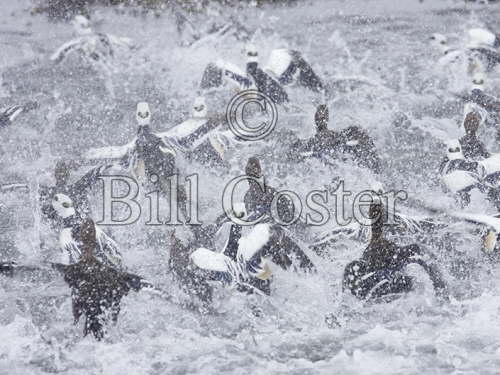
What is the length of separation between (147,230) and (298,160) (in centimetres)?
190

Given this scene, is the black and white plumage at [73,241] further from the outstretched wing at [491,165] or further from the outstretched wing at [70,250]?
Answer: the outstretched wing at [491,165]

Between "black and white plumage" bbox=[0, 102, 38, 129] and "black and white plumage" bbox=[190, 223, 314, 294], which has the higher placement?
"black and white plumage" bbox=[0, 102, 38, 129]

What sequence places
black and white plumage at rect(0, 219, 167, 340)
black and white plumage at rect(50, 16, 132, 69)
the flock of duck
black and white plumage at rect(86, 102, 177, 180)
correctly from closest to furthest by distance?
black and white plumage at rect(0, 219, 167, 340) → the flock of duck → black and white plumage at rect(86, 102, 177, 180) → black and white plumage at rect(50, 16, 132, 69)

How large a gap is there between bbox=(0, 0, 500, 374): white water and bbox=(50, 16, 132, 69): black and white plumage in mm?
256

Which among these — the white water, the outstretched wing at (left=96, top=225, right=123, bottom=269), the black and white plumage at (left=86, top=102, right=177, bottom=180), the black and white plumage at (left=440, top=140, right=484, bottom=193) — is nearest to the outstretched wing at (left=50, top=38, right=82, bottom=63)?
the white water

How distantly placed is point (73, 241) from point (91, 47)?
592 centimetres

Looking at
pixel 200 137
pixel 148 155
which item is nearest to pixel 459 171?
pixel 200 137

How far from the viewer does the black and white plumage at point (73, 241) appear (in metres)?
6.33

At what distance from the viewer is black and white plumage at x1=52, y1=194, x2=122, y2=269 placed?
6.33 metres

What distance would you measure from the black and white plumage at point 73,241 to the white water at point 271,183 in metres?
0.42

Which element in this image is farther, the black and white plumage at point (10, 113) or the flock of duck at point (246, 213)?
the black and white plumage at point (10, 113)

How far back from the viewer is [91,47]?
11539 millimetres

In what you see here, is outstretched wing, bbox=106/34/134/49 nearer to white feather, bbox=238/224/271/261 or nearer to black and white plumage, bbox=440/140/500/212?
black and white plumage, bbox=440/140/500/212

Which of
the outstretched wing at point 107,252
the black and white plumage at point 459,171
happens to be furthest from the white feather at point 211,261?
the black and white plumage at point 459,171
